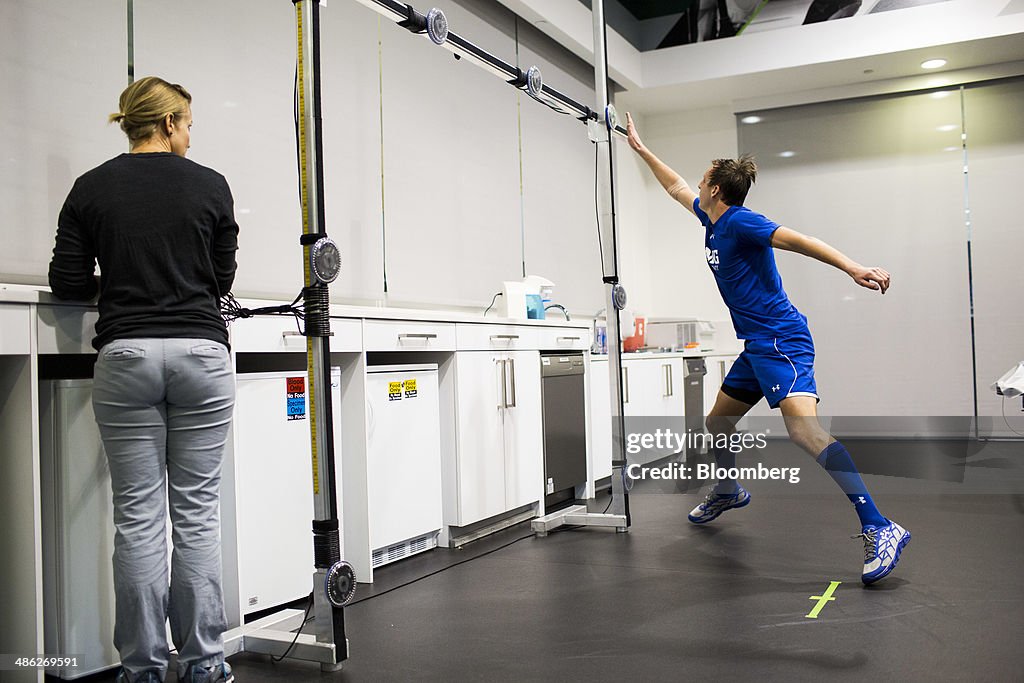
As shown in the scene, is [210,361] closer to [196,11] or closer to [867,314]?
[196,11]

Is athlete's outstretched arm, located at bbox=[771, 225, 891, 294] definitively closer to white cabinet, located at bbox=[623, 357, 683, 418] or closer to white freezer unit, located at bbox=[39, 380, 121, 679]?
white freezer unit, located at bbox=[39, 380, 121, 679]

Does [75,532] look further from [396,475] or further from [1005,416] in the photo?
[1005,416]

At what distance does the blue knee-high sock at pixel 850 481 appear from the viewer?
3.03 metres

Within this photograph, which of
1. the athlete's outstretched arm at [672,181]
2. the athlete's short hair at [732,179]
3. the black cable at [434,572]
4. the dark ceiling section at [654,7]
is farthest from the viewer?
the dark ceiling section at [654,7]

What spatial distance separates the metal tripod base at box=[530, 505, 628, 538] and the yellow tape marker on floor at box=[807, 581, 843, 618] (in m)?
1.17

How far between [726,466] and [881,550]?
3.71 ft

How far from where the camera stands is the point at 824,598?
279 centimetres

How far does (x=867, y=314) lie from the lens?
24.3 feet

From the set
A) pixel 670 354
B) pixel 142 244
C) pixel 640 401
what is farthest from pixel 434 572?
pixel 670 354

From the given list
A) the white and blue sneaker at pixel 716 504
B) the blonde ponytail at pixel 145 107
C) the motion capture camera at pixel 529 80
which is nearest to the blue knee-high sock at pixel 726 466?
the white and blue sneaker at pixel 716 504

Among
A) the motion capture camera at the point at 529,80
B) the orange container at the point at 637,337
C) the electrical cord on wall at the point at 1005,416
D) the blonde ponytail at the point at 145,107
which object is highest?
the motion capture camera at the point at 529,80

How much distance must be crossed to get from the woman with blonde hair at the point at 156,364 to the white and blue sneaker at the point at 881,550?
2051 mm

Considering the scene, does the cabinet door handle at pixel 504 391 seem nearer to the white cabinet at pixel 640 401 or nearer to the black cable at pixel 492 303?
the white cabinet at pixel 640 401

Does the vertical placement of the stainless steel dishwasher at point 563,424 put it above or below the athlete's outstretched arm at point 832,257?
below
